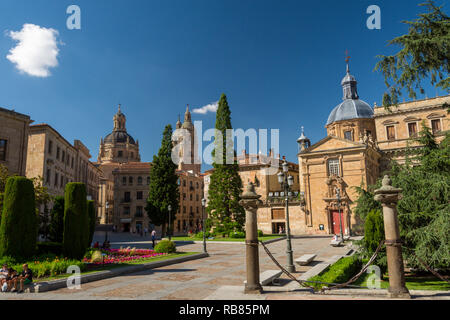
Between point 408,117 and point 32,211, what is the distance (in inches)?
1786

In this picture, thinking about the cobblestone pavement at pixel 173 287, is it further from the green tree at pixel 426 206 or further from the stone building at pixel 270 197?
the stone building at pixel 270 197

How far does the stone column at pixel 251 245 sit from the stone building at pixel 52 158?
25918 mm

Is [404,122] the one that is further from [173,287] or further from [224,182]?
[173,287]

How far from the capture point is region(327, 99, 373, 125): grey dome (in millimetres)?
46656

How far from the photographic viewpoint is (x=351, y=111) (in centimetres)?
4744

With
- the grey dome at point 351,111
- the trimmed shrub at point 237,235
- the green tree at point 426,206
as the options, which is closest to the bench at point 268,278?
the green tree at point 426,206

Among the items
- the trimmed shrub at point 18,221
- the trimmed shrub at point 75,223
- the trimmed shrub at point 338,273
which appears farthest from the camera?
the trimmed shrub at point 75,223

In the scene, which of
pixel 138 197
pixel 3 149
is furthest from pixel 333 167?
pixel 138 197

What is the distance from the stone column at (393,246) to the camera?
7.35 m

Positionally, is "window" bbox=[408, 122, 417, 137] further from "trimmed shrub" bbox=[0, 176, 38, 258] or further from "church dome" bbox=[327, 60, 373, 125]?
"trimmed shrub" bbox=[0, 176, 38, 258]

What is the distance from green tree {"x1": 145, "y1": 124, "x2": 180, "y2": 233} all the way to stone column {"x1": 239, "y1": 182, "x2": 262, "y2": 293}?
35.0 metres

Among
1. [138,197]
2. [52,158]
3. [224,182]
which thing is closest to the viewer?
[52,158]

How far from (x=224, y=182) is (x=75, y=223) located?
2419 centimetres

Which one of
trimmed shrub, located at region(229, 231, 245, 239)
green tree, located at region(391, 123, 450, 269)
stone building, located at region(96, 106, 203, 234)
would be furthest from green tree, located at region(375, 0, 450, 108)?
stone building, located at region(96, 106, 203, 234)
